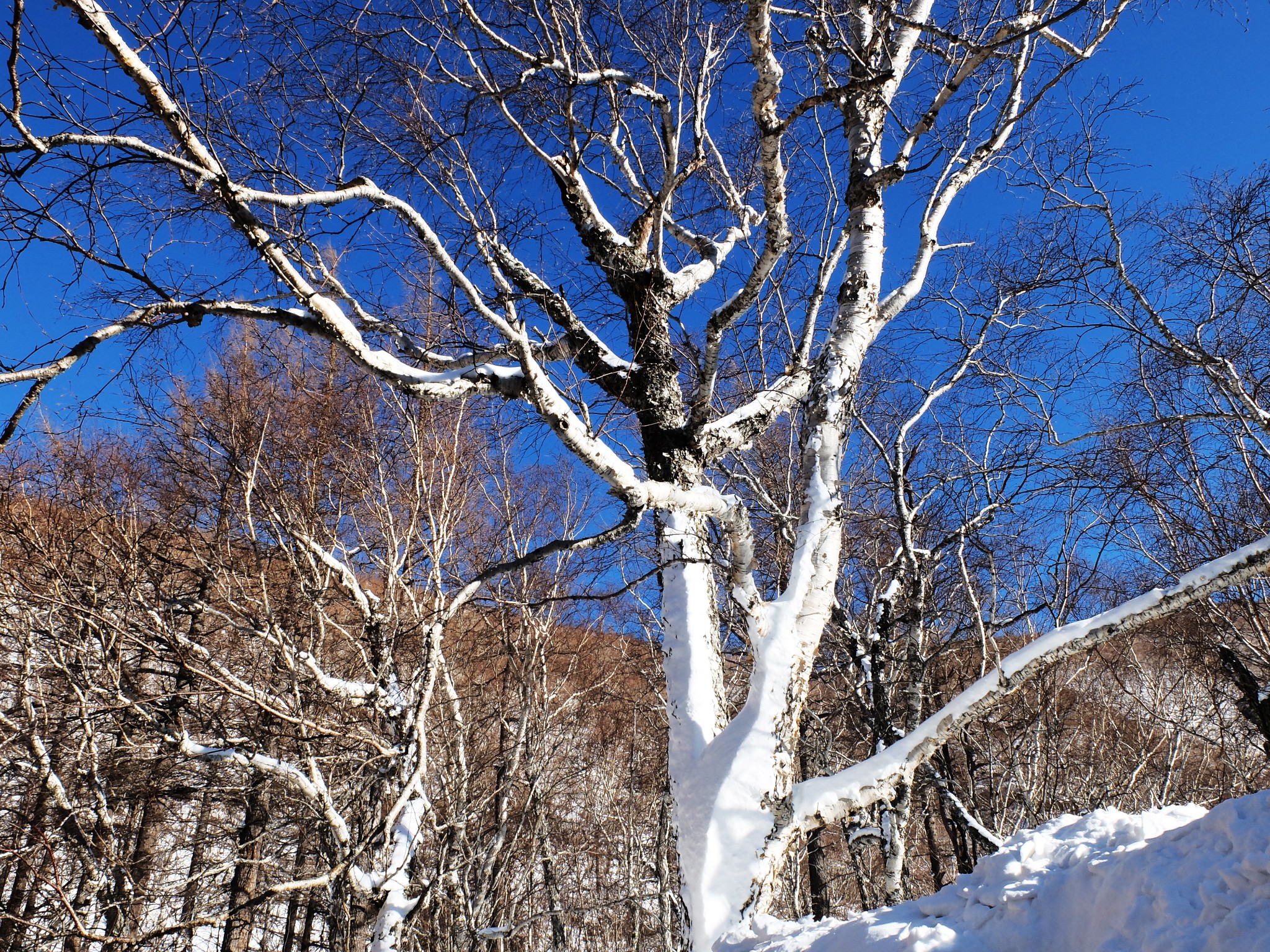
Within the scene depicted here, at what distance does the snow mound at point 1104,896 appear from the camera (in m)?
1.25

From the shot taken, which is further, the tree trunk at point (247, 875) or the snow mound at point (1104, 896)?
the tree trunk at point (247, 875)

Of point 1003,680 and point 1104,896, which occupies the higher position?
point 1003,680

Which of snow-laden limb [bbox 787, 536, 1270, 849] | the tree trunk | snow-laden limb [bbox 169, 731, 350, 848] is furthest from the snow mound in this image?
the tree trunk

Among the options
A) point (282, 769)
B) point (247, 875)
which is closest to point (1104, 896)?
point (282, 769)

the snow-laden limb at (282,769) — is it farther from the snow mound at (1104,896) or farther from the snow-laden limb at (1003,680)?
the snow mound at (1104,896)

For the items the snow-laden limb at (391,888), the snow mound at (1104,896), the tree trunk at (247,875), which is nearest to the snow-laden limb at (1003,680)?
the snow mound at (1104,896)

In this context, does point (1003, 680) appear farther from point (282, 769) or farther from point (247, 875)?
point (247, 875)

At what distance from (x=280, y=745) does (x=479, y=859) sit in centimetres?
201

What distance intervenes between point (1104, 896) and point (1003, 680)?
1452 mm

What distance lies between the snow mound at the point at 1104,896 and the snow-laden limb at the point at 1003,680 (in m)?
0.73

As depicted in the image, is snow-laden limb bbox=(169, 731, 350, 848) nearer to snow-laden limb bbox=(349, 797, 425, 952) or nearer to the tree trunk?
snow-laden limb bbox=(349, 797, 425, 952)

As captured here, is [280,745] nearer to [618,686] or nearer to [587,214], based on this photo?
[587,214]

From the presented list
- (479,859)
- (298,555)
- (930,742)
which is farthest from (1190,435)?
(298,555)

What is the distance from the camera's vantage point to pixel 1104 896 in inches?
56.5
